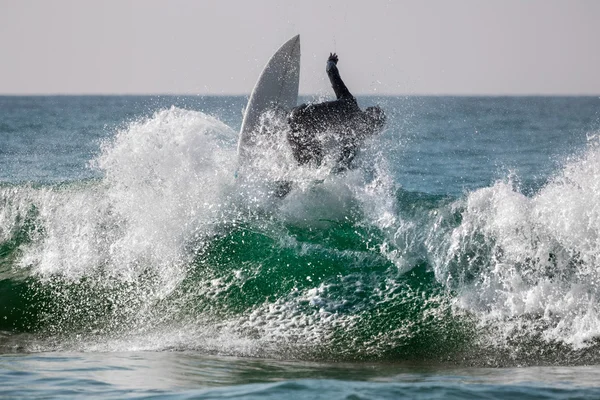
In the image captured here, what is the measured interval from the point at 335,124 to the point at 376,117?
1.66 ft

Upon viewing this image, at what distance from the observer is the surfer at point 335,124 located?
34.1 feet

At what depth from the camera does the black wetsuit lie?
1038cm

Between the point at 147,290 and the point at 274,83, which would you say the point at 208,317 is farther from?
the point at 274,83

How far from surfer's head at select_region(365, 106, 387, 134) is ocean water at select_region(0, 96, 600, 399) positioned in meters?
0.22

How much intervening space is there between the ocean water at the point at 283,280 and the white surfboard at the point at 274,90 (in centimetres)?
24

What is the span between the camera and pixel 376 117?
10586 mm

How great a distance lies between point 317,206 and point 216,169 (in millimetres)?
1418

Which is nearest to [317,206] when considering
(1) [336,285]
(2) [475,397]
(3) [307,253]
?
(3) [307,253]

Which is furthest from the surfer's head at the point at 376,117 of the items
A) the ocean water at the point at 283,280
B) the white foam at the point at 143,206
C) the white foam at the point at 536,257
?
the white foam at the point at 143,206

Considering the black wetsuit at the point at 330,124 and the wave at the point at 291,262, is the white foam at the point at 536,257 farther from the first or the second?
the black wetsuit at the point at 330,124

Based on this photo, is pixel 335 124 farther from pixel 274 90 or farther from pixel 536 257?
pixel 536 257

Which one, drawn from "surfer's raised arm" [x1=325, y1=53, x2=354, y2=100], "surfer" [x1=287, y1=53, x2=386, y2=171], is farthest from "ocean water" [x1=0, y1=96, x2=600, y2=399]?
"surfer's raised arm" [x1=325, y1=53, x2=354, y2=100]

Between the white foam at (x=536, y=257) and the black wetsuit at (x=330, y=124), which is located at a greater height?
the black wetsuit at (x=330, y=124)

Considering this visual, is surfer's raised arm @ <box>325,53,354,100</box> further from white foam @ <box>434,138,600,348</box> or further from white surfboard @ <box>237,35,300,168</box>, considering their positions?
white foam @ <box>434,138,600,348</box>
